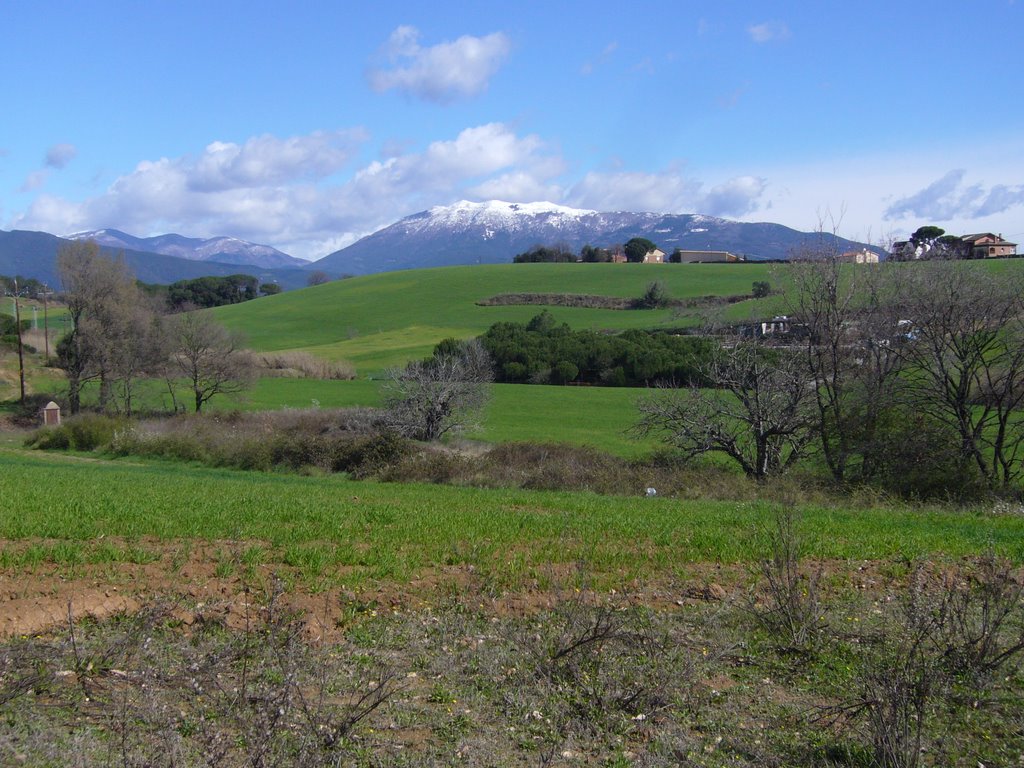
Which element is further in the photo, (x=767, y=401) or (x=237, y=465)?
(x=237, y=465)

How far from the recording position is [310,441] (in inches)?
1331

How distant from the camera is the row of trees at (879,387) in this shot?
25.0 metres

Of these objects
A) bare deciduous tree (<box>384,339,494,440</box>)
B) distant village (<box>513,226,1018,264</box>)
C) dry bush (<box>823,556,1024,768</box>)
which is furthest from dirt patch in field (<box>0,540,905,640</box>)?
bare deciduous tree (<box>384,339,494,440</box>)

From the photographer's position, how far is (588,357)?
65688 mm

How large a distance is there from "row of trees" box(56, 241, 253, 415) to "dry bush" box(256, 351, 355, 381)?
39.6 feet

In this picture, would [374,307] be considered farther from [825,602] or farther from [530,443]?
[825,602]

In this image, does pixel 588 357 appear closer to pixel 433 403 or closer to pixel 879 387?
pixel 433 403

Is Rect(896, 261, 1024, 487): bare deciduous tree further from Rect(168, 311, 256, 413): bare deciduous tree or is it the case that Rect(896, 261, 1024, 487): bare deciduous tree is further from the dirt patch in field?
Rect(168, 311, 256, 413): bare deciduous tree

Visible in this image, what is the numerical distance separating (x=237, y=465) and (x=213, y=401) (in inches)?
1153

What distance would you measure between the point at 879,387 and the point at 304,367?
56.4 m

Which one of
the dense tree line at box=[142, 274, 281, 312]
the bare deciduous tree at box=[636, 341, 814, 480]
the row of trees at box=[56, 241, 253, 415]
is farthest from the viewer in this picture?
the dense tree line at box=[142, 274, 281, 312]

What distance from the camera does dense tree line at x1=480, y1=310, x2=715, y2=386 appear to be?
60.3 m

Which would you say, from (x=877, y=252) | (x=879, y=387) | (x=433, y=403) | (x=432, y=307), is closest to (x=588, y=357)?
(x=433, y=403)

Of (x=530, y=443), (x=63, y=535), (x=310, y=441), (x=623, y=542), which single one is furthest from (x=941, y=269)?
(x=63, y=535)
